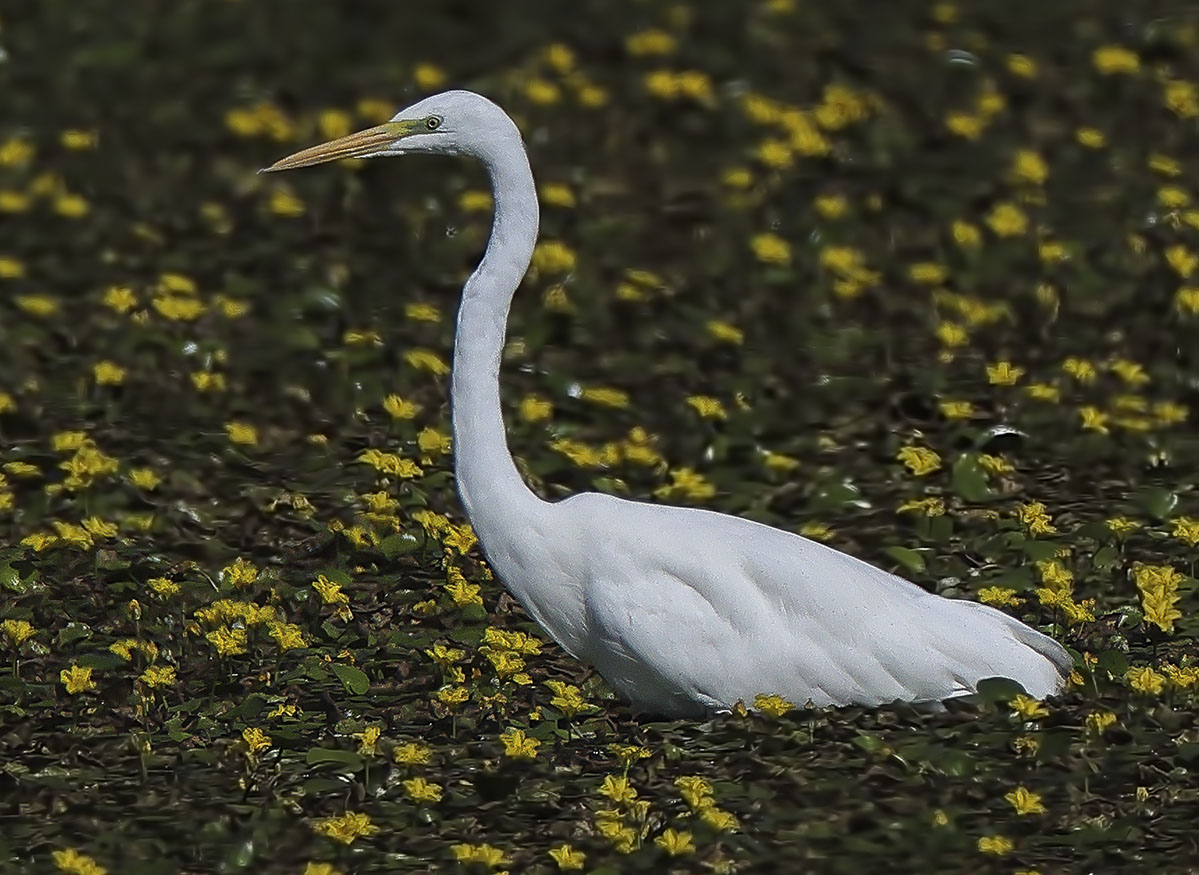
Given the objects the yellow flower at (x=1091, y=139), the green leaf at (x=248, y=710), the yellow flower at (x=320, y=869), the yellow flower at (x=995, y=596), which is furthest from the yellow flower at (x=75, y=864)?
the yellow flower at (x=1091, y=139)

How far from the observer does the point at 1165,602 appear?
6.58 metres

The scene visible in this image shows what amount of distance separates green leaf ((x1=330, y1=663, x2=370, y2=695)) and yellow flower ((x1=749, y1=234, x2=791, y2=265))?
3511mm

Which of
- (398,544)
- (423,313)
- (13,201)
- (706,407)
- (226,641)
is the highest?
(226,641)

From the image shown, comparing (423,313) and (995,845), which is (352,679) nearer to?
(995,845)

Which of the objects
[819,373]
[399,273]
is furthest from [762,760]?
[399,273]

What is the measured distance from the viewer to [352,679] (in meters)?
6.66

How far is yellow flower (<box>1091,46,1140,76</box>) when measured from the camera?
11.5 meters

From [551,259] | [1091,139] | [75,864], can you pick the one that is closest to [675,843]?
[75,864]

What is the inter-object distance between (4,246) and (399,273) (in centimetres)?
164

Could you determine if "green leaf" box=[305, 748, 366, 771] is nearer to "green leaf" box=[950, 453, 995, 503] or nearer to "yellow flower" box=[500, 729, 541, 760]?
"yellow flower" box=[500, 729, 541, 760]

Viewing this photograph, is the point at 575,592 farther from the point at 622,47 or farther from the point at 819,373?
the point at 622,47

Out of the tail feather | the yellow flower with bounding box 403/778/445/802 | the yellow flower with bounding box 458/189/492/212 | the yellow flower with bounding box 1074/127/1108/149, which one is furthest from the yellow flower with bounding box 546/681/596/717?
the yellow flower with bounding box 1074/127/1108/149

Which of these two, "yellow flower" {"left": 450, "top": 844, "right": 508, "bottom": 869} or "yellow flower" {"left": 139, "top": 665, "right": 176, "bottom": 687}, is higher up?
"yellow flower" {"left": 450, "top": 844, "right": 508, "bottom": 869}

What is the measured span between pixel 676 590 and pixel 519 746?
0.61 m
